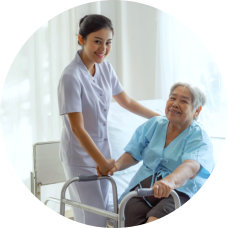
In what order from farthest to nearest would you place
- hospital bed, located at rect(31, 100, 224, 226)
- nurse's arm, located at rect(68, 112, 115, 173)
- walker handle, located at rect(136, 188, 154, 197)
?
hospital bed, located at rect(31, 100, 224, 226)
nurse's arm, located at rect(68, 112, 115, 173)
walker handle, located at rect(136, 188, 154, 197)

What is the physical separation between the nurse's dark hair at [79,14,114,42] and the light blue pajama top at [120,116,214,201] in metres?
0.33

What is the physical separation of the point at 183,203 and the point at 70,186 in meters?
0.35

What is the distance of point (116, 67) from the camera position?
1.09 m

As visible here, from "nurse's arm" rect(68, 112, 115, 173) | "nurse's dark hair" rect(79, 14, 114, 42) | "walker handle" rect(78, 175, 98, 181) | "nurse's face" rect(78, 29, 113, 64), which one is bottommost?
"walker handle" rect(78, 175, 98, 181)

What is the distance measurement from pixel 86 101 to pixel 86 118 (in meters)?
0.05

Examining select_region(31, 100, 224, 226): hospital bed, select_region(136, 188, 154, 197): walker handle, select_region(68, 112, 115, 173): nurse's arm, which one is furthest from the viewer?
select_region(31, 100, 224, 226): hospital bed

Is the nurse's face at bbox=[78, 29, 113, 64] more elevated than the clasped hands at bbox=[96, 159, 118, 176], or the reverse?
the nurse's face at bbox=[78, 29, 113, 64]

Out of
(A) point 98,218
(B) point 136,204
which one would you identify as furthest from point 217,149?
(A) point 98,218

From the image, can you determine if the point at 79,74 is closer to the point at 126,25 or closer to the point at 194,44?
the point at 126,25

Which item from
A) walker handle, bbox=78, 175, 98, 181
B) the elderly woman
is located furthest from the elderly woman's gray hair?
walker handle, bbox=78, 175, 98, 181

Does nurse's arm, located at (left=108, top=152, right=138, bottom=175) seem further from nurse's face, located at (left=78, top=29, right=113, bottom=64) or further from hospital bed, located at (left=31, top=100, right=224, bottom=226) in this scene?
nurse's face, located at (left=78, top=29, right=113, bottom=64)

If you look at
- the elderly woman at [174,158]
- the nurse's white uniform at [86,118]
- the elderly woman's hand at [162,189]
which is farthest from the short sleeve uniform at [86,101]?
the elderly woman's hand at [162,189]

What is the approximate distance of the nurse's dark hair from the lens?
1.00m

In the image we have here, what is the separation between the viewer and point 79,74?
103cm
